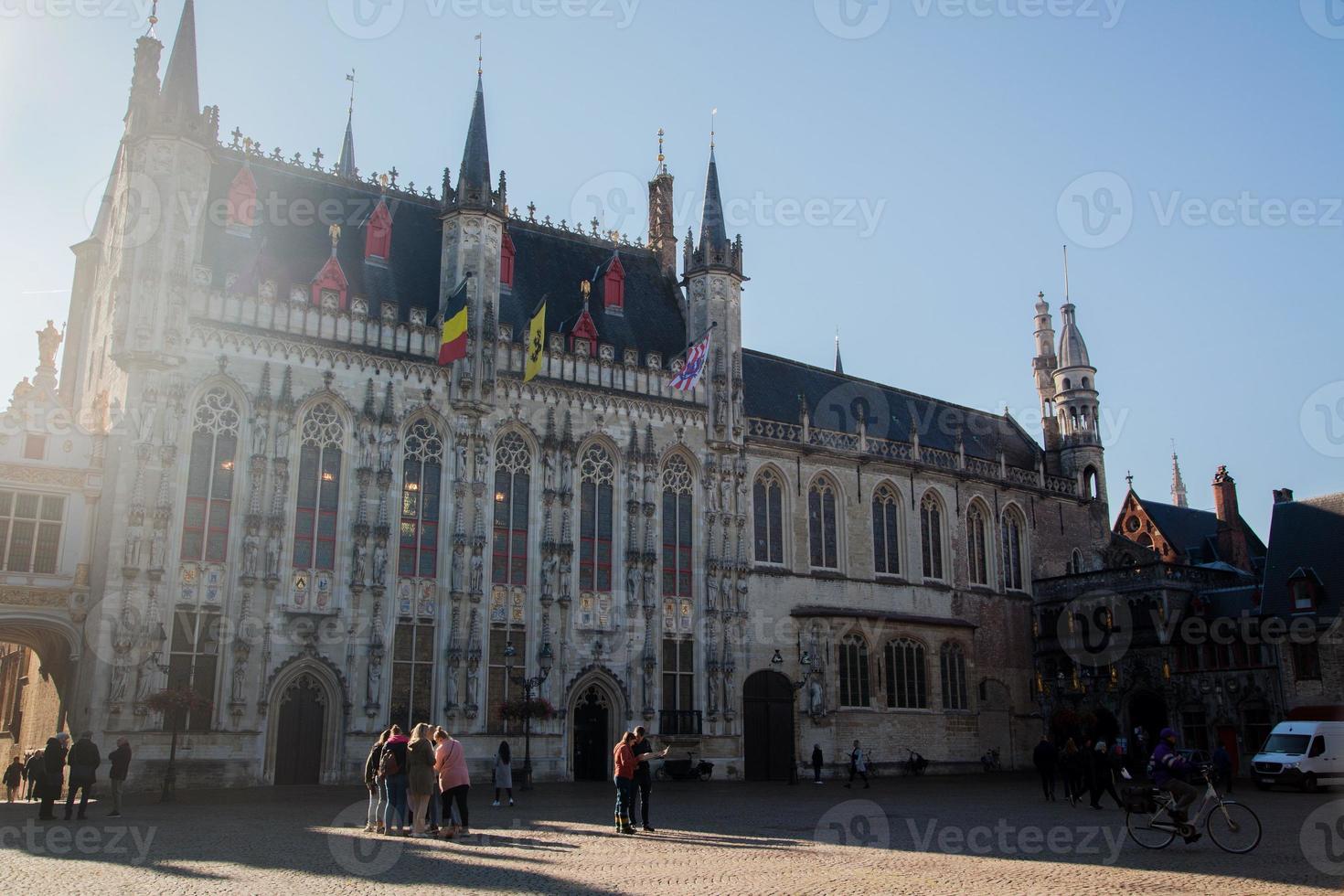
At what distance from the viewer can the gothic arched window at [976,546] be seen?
164 feet

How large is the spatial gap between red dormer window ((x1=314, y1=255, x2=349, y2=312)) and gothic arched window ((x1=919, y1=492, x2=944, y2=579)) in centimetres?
2508

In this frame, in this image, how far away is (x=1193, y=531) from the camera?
63.0m

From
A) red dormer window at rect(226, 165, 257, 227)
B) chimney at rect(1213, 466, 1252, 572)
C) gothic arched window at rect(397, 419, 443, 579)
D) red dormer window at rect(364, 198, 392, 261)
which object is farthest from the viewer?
chimney at rect(1213, 466, 1252, 572)

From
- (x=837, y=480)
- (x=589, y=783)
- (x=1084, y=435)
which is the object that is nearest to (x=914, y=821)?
(x=589, y=783)

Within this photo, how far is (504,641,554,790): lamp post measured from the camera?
33975 mm

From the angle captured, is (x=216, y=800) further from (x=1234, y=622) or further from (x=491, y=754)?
(x=1234, y=622)

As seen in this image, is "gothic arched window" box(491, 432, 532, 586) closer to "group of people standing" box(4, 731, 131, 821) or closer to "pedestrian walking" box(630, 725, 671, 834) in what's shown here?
"group of people standing" box(4, 731, 131, 821)

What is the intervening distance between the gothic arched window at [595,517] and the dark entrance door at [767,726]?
6.89m

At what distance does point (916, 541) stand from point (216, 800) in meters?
29.7

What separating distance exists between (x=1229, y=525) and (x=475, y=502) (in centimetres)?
4113

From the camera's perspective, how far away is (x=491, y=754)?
1395 inches

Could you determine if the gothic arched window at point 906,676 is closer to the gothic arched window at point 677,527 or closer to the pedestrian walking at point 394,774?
the gothic arched window at point 677,527

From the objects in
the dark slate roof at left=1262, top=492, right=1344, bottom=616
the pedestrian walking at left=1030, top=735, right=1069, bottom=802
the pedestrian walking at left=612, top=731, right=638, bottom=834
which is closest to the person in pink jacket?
the pedestrian walking at left=612, top=731, right=638, bottom=834

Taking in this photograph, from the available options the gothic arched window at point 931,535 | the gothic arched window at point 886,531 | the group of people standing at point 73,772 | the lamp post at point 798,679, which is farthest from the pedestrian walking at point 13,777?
the gothic arched window at point 931,535
